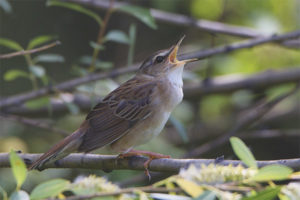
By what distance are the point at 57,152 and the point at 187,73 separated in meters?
2.37

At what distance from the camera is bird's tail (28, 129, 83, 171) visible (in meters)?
3.26

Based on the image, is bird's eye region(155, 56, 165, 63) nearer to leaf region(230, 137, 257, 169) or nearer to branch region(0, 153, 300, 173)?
branch region(0, 153, 300, 173)

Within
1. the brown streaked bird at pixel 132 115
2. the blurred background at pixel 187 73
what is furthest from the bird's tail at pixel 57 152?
the blurred background at pixel 187 73

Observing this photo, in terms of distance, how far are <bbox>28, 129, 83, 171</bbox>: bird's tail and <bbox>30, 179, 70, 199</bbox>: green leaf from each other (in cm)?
126

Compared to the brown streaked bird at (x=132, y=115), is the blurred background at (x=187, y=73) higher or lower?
higher

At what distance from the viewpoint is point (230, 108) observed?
732cm

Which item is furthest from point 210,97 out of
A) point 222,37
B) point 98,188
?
point 98,188

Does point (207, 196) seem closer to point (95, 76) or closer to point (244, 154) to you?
point (244, 154)

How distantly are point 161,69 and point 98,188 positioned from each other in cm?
275

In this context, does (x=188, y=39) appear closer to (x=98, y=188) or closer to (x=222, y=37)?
(x=222, y=37)

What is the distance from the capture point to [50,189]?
1970 mm

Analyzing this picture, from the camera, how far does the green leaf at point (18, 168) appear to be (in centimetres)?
195

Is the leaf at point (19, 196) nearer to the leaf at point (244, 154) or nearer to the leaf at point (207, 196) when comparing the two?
the leaf at point (207, 196)

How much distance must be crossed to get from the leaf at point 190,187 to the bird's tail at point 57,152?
160 centimetres
